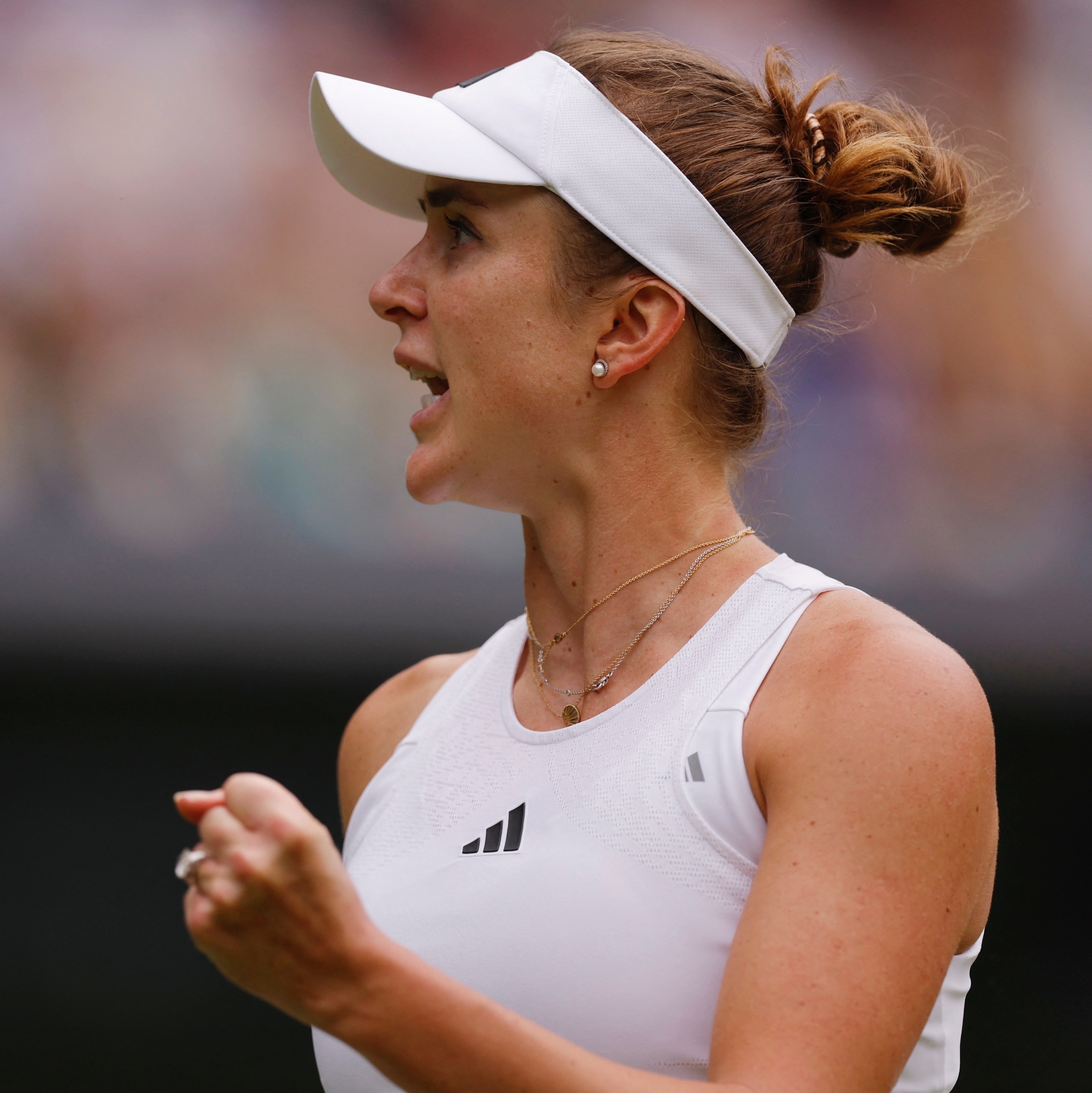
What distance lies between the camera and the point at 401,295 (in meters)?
1.33

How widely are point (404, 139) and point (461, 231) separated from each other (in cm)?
11

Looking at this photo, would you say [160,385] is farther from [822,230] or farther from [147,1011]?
[822,230]

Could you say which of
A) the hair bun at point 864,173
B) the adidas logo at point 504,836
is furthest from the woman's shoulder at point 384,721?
the hair bun at point 864,173

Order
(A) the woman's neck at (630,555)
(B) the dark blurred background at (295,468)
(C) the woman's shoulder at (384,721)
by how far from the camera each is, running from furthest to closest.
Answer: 1. (B) the dark blurred background at (295,468)
2. (C) the woman's shoulder at (384,721)
3. (A) the woman's neck at (630,555)

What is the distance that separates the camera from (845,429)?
289 centimetres

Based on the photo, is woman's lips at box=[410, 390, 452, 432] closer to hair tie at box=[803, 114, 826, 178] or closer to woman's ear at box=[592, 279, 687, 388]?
woman's ear at box=[592, 279, 687, 388]

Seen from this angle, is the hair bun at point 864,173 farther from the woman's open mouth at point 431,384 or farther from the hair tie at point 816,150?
the woman's open mouth at point 431,384

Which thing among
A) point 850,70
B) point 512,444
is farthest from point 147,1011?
point 850,70

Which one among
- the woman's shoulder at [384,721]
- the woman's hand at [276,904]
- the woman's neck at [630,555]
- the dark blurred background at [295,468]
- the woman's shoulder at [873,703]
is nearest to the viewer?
the woman's hand at [276,904]

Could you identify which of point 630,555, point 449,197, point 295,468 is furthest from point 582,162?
point 295,468

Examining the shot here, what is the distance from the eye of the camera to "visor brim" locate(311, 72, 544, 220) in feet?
4.12

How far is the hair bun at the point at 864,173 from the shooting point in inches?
52.1

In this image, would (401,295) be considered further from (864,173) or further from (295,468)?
(295,468)

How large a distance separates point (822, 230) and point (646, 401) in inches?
11.8
